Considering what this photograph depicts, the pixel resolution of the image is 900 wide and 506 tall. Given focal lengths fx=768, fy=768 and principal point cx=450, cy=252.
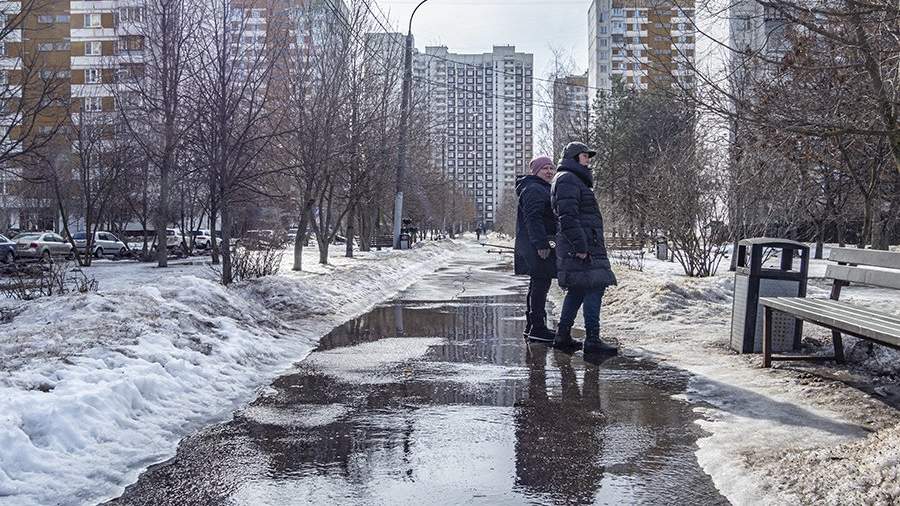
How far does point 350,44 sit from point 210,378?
18.0 m

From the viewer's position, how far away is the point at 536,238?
8641 millimetres

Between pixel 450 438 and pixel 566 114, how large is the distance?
35947 millimetres

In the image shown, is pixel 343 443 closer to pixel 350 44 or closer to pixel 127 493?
pixel 127 493

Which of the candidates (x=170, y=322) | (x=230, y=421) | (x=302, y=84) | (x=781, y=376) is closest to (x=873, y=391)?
(x=781, y=376)

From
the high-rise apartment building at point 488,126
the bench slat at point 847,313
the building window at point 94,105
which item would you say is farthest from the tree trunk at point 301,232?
the high-rise apartment building at point 488,126

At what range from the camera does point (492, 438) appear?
4.90m

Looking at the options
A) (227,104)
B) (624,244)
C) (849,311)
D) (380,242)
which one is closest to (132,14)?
(227,104)

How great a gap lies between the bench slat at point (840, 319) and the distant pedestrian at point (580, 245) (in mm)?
1605

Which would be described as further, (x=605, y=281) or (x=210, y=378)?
(x=605, y=281)

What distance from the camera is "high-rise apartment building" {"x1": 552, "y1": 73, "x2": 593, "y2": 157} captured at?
3738 centimetres

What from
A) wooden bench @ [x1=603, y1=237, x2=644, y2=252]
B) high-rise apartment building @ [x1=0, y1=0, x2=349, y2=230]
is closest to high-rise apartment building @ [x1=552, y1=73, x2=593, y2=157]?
wooden bench @ [x1=603, y1=237, x2=644, y2=252]

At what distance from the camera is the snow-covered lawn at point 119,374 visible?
403cm

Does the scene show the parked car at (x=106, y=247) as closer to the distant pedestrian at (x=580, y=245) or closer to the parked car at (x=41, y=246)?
the parked car at (x=41, y=246)

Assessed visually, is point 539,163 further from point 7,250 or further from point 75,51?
point 75,51
